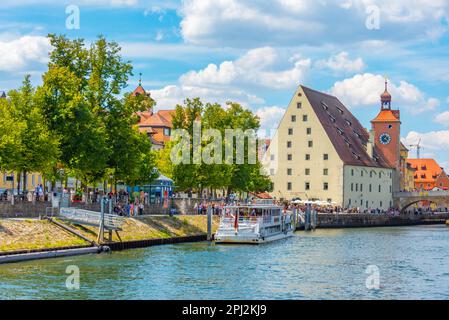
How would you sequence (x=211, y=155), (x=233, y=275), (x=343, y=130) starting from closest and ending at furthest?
1. (x=233, y=275)
2. (x=211, y=155)
3. (x=343, y=130)

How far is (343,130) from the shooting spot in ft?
505

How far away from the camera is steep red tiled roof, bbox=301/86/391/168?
5768 inches

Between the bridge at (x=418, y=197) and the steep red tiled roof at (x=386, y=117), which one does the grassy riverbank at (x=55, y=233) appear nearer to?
the bridge at (x=418, y=197)

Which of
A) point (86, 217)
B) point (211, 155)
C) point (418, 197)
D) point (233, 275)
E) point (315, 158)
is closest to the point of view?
point (233, 275)

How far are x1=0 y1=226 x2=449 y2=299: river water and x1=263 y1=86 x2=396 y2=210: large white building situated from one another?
72866 mm

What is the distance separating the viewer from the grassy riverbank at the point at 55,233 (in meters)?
55.5

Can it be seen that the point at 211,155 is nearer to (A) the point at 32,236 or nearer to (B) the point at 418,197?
(A) the point at 32,236

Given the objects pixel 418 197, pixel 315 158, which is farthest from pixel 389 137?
pixel 315 158

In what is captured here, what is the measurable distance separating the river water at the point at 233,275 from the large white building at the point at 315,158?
72.9 meters

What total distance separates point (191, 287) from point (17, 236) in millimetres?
15933

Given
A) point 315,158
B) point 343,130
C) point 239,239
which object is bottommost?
point 239,239

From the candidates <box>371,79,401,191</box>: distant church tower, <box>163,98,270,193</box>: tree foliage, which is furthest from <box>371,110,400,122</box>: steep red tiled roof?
<box>163,98,270,193</box>: tree foliage

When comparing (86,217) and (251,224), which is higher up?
(86,217)

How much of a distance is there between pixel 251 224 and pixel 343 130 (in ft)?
253
